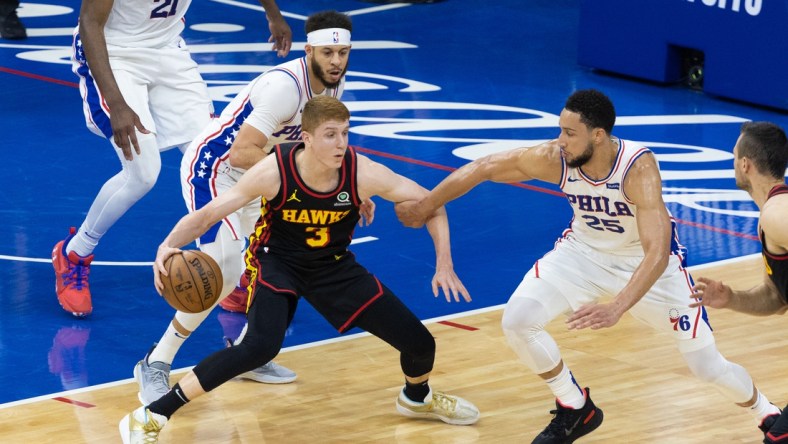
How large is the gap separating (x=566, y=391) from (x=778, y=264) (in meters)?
1.21

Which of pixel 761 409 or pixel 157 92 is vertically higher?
pixel 157 92

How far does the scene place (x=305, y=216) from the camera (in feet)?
21.2

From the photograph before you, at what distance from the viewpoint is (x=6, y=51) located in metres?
15.0

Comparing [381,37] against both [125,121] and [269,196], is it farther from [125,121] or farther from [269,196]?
[269,196]

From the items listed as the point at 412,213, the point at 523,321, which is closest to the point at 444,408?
the point at 523,321

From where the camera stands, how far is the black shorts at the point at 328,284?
6.50 m

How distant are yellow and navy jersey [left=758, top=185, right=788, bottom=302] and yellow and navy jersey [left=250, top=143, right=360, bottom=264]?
1909 millimetres

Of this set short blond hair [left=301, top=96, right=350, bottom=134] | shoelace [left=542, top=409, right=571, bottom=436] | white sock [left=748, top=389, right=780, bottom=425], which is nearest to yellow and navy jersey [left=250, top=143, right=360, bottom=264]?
short blond hair [left=301, top=96, right=350, bottom=134]

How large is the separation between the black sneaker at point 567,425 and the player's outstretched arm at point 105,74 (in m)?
2.93

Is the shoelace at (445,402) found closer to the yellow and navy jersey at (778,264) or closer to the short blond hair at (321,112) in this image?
the short blond hair at (321,112)

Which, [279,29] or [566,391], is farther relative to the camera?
[279,29]

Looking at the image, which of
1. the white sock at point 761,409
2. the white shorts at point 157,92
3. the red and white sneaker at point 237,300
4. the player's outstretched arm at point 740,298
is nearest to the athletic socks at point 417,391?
the player's outstretched arm at point 740,298

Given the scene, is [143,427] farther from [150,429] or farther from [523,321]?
[523,321]

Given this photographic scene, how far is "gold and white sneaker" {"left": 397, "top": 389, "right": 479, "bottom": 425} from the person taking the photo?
22.2 feet
